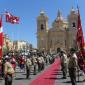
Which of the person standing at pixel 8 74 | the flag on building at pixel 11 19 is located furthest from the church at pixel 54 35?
the person standing at pixel 8 74

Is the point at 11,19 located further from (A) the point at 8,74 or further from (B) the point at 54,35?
(B) the point at 54,35

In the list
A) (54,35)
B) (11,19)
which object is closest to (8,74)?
(11,19)

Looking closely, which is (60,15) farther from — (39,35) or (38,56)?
(38,56)

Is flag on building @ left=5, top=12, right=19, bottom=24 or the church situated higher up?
the church

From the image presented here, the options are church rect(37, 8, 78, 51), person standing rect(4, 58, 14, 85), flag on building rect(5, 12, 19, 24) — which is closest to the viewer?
person standing rect(4, 58, 14, 85)

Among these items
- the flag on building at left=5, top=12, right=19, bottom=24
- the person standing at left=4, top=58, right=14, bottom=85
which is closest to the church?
the flag on building at left=5, top=12, right=19, bottom=24

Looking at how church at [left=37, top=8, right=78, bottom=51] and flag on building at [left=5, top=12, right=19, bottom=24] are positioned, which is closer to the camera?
flag on building at [left=5, top=12, right=19, bottom=24]

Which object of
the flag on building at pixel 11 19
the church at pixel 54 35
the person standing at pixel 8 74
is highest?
the church at pixel 54 35

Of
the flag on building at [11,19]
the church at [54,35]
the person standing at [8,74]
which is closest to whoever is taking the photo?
the person standing at [8,74]

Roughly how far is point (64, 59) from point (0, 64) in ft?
12.4

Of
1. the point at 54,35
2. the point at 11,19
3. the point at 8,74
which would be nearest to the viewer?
the point at 8,74

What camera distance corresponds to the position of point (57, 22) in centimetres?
14062

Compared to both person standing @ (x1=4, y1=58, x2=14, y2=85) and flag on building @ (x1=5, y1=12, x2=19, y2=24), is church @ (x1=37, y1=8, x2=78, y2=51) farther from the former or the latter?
person standing @ (x1=4, y1=58, x2=14, y2=85)

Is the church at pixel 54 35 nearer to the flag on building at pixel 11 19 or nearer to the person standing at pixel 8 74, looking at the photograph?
the flag on building at pixel 11 19
